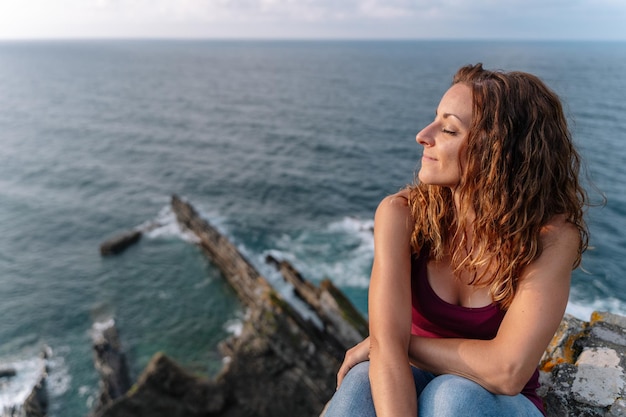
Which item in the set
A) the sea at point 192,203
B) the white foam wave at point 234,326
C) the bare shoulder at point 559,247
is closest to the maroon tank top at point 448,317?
the bare shoulder at point 559,247

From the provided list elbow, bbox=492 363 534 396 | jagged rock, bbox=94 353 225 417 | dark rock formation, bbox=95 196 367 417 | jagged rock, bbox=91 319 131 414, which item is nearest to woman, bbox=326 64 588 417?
elbow, bbox=492 363 534 396

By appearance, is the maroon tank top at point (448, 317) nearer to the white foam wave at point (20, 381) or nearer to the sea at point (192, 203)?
the sea at point (192, 203)

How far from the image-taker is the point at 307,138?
69625 mm

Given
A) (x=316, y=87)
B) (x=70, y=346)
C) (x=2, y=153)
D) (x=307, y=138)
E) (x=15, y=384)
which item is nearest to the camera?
(x=15, y=384)

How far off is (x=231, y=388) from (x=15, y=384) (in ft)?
47.2

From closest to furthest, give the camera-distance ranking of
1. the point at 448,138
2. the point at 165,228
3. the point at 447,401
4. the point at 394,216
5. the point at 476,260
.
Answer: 1. the point at 447,401
2. the point at 448,138
3. the point at 476,260
4. the point at 394,216
5. the point at 165,228

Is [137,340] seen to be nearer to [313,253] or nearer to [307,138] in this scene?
[313,253]

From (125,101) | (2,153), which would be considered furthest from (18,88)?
(2,153)

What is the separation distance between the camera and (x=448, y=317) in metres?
4.36

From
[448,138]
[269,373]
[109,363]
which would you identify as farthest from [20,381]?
[448,138]

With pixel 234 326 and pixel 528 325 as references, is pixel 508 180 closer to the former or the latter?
pixel 528 325

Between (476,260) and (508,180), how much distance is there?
86 centimetres

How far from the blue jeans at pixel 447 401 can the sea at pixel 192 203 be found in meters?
2.37

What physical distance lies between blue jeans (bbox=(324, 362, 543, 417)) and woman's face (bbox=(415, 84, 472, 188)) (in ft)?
6.21
